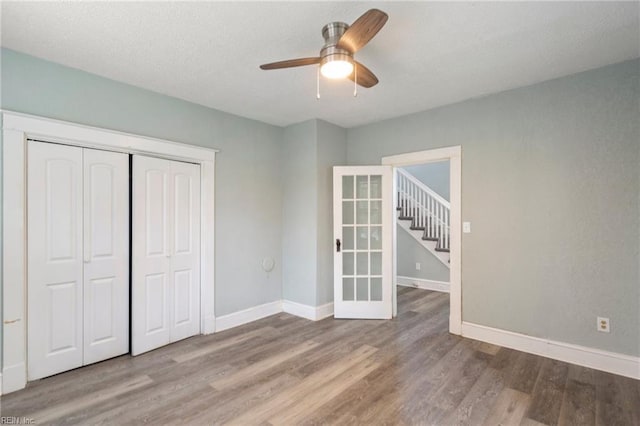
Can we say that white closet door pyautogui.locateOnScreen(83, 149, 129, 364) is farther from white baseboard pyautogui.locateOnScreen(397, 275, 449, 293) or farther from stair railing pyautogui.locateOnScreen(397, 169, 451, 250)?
stair railing pyautogui.locateOnScreen(397, 169, 451, 250)

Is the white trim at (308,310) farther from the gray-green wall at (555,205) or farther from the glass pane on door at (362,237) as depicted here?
the gray-green wall at (555,205)

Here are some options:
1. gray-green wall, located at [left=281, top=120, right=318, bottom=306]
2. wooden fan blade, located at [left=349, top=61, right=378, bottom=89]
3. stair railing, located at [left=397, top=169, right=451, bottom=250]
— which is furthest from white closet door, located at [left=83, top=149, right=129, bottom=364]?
stair railing, located at [left=397, top=169, right=451, bottom=250]

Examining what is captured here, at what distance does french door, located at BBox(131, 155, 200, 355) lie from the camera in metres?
3.05

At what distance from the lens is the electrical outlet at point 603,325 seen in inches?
104

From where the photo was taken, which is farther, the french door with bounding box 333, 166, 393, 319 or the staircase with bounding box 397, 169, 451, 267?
the staircase with bounding box 397, 169, 451, 267

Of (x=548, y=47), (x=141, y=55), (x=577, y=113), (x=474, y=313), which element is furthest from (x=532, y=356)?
(x=141, y=55)

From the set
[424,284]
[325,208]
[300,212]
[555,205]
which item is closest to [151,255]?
[300,212]

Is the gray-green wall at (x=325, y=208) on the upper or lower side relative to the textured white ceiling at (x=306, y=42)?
lower

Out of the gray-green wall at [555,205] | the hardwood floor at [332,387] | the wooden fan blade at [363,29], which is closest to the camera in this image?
the wooden fan blade at [363,29]

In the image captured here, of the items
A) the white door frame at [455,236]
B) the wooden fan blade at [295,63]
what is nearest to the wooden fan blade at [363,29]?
the wooden fan blade at [295,63]

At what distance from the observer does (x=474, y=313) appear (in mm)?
3395

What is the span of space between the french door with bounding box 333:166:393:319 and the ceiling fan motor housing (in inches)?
87.5

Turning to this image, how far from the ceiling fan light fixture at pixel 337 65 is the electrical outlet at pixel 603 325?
306cm

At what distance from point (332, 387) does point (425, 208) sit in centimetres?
435
